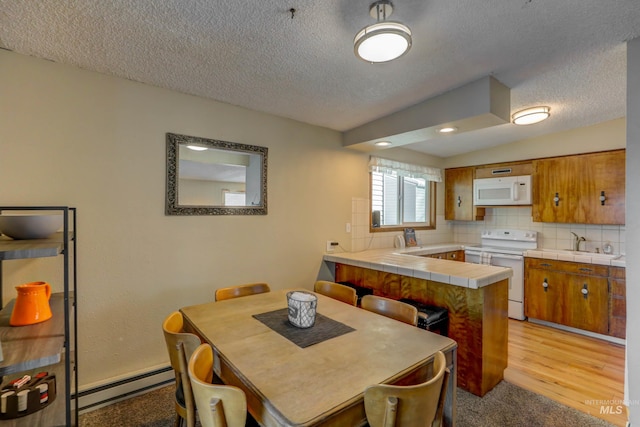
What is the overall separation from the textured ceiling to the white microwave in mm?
1355

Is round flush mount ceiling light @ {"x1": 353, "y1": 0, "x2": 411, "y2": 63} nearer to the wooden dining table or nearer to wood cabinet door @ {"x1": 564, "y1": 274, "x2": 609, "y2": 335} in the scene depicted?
the wooden dining table

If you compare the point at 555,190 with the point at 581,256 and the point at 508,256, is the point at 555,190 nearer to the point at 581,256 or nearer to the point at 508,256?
the point at 581,256

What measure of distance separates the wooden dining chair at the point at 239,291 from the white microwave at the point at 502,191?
10.7ft

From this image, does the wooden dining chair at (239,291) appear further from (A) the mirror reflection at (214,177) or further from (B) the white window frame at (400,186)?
(B) the white window frame at (400,186)

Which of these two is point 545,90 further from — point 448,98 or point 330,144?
point 330,144

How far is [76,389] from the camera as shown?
5.53 feet

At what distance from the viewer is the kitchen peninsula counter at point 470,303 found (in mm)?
2018

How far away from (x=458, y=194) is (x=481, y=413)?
3143 mm

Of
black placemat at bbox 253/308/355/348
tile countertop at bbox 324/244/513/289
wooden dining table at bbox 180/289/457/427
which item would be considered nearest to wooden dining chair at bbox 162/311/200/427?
wooden dining table at bbox 180/289/457/427

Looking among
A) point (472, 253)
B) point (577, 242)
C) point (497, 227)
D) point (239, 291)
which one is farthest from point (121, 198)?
point (577, 242)

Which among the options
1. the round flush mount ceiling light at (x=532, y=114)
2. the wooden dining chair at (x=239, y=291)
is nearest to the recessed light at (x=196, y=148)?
the wooden dining chair at (x=239, y=291)

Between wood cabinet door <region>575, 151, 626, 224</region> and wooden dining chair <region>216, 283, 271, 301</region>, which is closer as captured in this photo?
wooden dining chair <region>216, 283, 271, 301</region>

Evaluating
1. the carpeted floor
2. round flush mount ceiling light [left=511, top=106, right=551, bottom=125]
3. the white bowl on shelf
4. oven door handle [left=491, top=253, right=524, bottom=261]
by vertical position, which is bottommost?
the carpeted floor

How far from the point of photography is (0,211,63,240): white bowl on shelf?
49.4 inches
